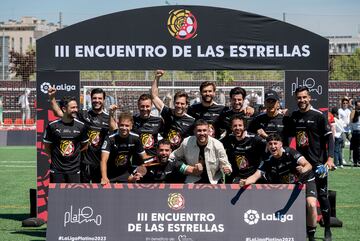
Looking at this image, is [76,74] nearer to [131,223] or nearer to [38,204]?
[38,204]

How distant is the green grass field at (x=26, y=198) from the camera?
38.8 feet

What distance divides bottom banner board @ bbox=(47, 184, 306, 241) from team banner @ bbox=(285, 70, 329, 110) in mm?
3028

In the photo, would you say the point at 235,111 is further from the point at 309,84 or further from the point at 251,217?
the point at 251,217

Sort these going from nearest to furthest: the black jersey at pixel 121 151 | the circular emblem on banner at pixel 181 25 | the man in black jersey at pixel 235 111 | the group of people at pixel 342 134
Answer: the black jersey at pixel 121 151 < the man in black jersey at pixel 235 111 < the circular emblem on banner at pixel 181 25 < the group of people at pixel 342 134

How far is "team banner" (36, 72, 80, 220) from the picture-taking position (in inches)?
492

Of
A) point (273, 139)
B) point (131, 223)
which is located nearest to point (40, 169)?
point (131, 223)

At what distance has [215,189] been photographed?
9844 millimetres

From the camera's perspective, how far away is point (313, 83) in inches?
492

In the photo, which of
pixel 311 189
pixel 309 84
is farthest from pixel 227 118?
pixel 311 189

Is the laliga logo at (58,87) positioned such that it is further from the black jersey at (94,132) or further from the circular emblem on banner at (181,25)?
the circular emblem on banner at (181,25)

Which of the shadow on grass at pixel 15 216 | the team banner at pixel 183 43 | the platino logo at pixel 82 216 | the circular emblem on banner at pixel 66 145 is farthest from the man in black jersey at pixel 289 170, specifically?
the shadow on grass at pixel 15 216

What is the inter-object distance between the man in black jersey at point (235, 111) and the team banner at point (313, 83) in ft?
3.37

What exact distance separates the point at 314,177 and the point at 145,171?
2.27m

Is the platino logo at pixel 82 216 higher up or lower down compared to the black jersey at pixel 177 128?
lower down
